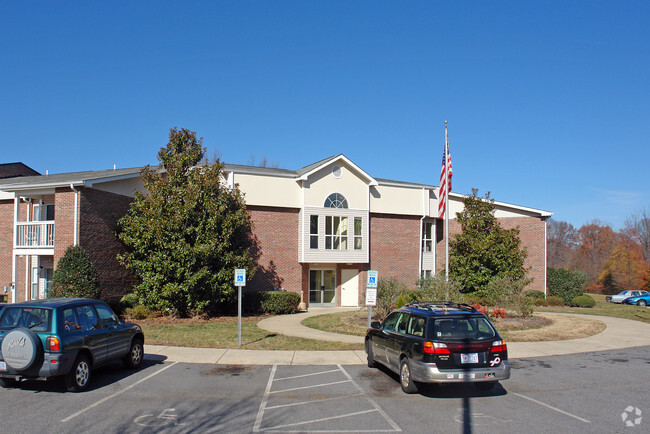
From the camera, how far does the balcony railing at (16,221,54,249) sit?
66.9 ft

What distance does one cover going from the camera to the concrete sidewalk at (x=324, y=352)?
12195mm

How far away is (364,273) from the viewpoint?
28078 millimetres

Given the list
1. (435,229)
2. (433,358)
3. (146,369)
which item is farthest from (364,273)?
(433,358)

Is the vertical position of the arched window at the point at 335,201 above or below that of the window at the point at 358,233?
above

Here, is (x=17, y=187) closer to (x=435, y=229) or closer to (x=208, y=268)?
(x=208, y=268)

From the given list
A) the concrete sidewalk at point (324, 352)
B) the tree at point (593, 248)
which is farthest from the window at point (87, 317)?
the tree at point (593, 248)

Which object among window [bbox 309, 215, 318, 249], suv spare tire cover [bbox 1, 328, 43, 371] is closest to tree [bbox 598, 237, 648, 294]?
window [bbox 309, 215, 318, 249]

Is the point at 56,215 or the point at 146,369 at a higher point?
the point at 56,215

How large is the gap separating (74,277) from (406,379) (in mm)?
14693

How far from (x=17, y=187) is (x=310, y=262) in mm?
13827

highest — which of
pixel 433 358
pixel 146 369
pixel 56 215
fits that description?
pixel 56 215

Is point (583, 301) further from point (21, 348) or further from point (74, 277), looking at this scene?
point (21, 348)

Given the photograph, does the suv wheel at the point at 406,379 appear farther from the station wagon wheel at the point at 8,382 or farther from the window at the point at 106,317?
the station wagon wheel at the point at 8,382

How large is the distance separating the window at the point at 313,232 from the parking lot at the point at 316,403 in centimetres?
1532
